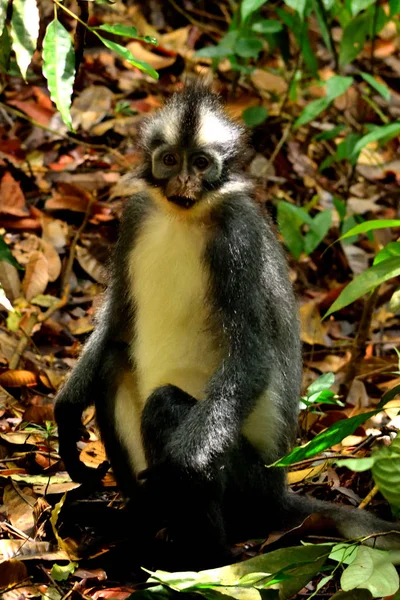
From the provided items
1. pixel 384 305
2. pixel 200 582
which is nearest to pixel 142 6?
pixel 384 305

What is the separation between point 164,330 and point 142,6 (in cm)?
646

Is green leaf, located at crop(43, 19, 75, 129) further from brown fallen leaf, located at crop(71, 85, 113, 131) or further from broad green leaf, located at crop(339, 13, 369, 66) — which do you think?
brown fallen leaf, located at crop(71, 85, 113, 131)

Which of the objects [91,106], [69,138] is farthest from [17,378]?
[91,106]

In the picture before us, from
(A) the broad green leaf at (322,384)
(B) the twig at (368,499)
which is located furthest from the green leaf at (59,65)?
(B) the twig at (368,499)

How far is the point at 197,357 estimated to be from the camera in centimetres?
536

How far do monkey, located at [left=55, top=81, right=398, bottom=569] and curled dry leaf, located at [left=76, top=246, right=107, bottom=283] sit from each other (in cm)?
221

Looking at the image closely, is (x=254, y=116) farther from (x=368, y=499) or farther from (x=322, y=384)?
(x=368, y=499)

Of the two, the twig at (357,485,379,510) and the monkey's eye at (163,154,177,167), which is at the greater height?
the monkey's eye at (163,154,177,167)

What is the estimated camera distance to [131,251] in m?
5.72

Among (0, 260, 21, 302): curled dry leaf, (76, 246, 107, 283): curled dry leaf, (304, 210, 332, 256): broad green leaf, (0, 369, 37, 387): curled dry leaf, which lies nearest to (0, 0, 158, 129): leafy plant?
(0, 369, 37, 387): curled dry leaf

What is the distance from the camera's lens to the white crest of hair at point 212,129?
530 centimetres

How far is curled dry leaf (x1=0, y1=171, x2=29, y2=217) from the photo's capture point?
8070 millimetres

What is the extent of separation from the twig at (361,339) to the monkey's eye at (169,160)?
6.96ft

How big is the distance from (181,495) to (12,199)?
414cm
